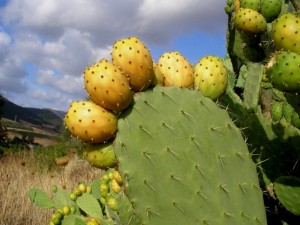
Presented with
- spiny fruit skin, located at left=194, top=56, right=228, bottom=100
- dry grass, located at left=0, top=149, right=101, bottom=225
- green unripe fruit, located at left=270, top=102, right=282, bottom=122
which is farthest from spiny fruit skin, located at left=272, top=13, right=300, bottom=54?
dry grass, located at left=0, top=149, right=101, bottom=225

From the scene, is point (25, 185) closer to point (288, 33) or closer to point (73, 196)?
point (73, 196)

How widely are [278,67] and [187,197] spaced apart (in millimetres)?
622

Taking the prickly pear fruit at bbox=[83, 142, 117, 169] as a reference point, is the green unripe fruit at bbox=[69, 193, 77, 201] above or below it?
below

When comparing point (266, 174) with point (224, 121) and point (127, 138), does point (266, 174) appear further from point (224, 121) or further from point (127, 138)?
point (127, 138)

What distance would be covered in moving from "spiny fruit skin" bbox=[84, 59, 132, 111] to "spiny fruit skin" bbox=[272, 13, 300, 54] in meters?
0.59

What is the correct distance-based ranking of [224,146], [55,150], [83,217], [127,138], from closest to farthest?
1. [127,138]
2. [224,146]
3. [83,217]
4. [55,150]

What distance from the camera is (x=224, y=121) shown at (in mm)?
1919

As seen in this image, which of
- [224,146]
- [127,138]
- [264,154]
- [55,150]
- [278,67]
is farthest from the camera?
[55,150]

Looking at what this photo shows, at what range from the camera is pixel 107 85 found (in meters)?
1.70

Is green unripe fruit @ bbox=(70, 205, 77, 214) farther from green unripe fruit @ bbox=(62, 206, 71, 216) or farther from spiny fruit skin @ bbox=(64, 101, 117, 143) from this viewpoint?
spiny fruit skin @ bbox=(64, 101, 117, 143)

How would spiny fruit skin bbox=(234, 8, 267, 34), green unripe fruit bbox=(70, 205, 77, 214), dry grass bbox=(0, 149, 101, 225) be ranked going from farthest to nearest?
1. dry grass bbox=(0, 149, 101, 225)
2. green unripe fruit bbox=(70, 205, 77, 214)
3. spiny fruit skin bbox=(234, 8, 267, 34)

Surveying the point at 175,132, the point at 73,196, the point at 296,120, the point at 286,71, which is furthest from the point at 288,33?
the point at 73,196

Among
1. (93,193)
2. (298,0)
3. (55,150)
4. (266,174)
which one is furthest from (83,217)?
(55,150)

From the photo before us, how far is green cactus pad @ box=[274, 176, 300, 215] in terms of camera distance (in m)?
1.94
